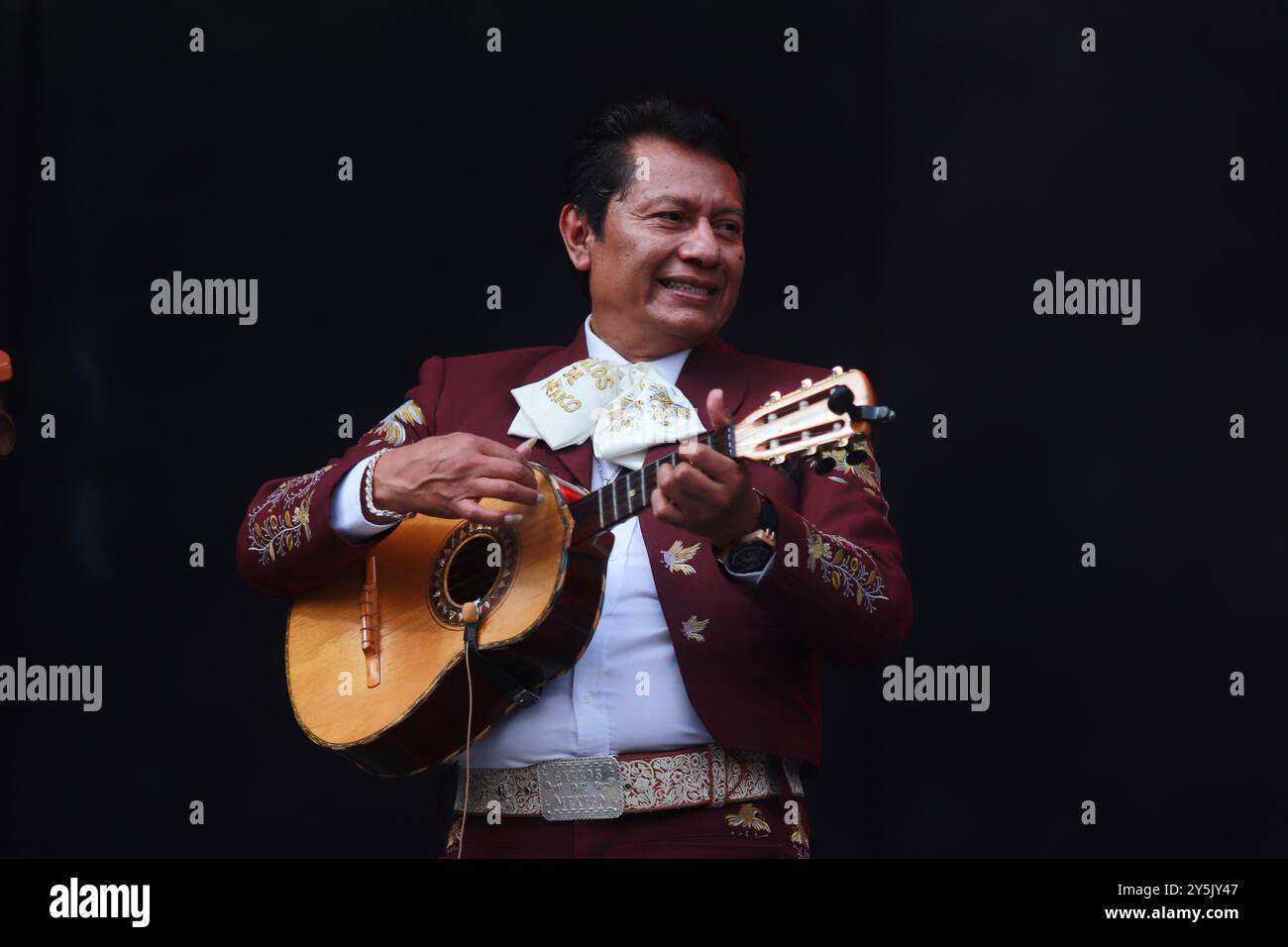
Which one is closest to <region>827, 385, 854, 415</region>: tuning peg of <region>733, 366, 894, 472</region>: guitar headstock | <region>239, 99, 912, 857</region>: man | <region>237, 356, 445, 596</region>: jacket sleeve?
<region>733, 366, 894, 472</region>: guitar headstock

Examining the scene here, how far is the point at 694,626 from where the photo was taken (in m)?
2.65

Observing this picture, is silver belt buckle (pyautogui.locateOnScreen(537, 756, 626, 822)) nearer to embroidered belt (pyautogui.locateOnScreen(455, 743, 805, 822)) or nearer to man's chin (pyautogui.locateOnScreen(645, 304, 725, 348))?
embroidered belt (pyautogui.locateOnScreen(455, 743, 805, 822))

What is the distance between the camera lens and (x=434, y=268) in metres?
3.95

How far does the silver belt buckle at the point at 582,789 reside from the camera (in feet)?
8.50

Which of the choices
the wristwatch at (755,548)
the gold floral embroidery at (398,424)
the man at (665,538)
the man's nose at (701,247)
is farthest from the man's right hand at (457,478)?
the man's nose at (701,247)

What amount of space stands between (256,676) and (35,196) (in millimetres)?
1116

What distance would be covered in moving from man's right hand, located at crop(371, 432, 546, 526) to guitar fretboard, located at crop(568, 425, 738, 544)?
81mm

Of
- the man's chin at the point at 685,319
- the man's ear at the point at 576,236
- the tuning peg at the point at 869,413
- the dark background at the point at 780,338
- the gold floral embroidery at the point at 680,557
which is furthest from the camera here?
the dark background at the point at 780,338

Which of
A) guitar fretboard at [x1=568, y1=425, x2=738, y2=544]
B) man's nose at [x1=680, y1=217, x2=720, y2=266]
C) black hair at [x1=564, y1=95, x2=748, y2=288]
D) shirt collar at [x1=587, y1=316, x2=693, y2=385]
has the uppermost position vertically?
black hair at [x1=564, y1=95, x2=748, y2=288]

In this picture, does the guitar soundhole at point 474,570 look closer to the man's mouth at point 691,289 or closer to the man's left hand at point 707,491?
the man's left hand at point 707,491

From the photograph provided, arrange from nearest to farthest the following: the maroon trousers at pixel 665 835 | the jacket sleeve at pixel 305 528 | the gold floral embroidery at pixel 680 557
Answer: the maroon trousers at pixel 665 835
the gold floral embroidery at pixel 680 557
the jacket sleeve at pixel 305 528

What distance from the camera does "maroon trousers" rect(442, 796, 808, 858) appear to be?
2584 mm

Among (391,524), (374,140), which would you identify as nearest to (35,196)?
(374,140)

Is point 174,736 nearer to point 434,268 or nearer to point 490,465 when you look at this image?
point 434,268
